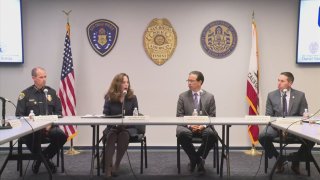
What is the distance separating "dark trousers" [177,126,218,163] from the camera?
3.70 metres

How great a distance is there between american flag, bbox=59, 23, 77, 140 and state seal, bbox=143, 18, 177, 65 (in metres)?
1.14

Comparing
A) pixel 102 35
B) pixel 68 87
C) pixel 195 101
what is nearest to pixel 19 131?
pixel 195 101

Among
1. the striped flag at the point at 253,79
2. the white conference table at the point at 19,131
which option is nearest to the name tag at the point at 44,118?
the white conference table at the point at 19,131

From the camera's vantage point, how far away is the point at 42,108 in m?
4.03

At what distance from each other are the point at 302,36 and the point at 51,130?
12.4ft

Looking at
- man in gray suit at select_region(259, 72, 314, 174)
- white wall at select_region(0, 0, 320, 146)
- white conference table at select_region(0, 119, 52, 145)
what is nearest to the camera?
white conference table at select_region(0, 119, 52, 145)

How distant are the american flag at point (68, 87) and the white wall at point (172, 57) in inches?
8.2

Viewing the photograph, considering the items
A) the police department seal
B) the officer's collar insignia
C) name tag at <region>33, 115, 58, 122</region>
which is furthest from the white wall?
name tag at <region>33, 115, 58, 122</region>

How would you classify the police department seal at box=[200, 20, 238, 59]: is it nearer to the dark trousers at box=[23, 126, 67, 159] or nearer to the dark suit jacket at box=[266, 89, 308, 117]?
the dark suit jacket at box=[266, 89, 308, 117]

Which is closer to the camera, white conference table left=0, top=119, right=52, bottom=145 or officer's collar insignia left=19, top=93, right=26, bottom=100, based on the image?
white conference table left=0, top=119, right=52, bottom=145

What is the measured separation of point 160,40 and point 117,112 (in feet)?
5.51

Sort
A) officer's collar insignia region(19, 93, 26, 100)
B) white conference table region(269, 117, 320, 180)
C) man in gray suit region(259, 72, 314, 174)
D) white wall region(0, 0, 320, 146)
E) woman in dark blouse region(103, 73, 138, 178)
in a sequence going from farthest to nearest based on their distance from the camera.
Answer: white wall region(0, 0, 320, 146), man in gray suit region(259, 72, 314, 174), officer's collar insignia region(19, 93, 26, 100), woman in dark blouse region(103, 73, 138, 178), white conference table region(269, 117, 320, 180)

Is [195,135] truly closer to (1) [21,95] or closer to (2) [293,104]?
(2) [293,104]

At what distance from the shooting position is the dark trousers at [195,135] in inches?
146
